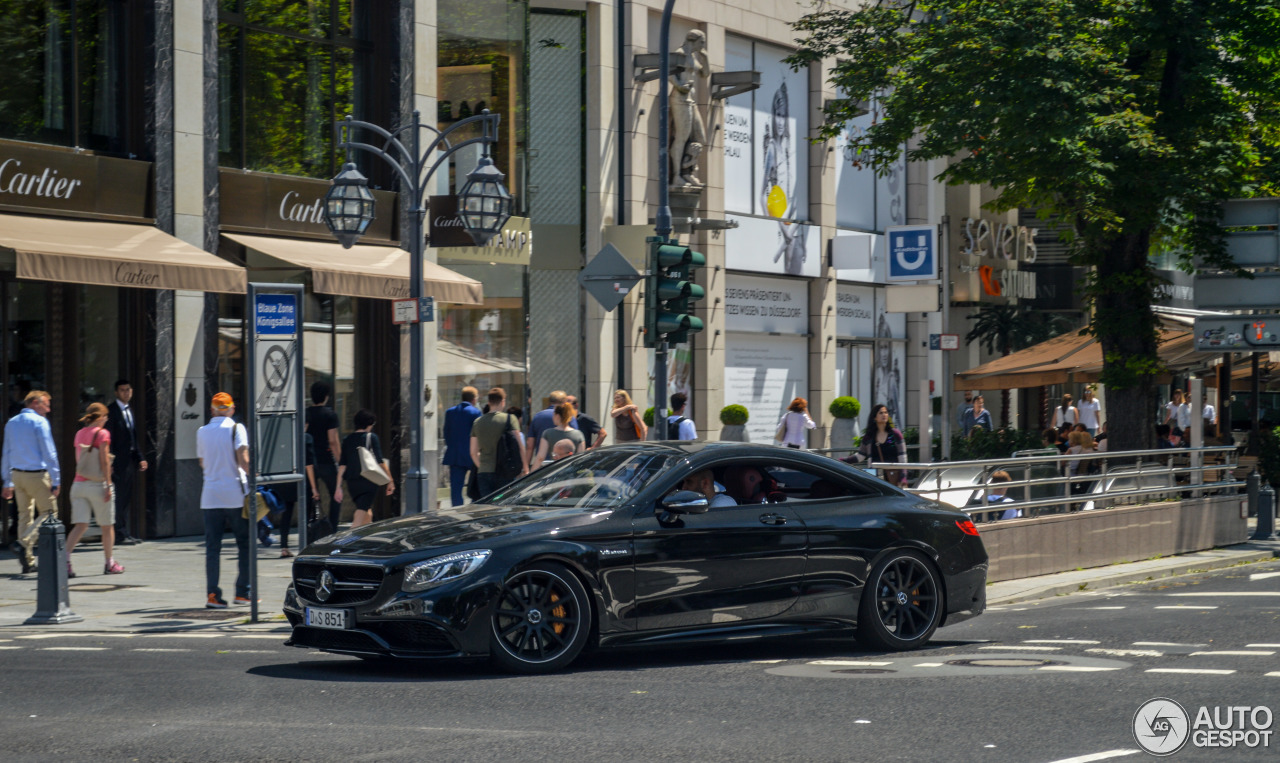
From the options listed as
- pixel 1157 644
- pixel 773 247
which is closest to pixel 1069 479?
pixel 1157 644

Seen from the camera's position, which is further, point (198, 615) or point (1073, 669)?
point (198, 615)

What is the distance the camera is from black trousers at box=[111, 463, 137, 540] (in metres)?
17.8

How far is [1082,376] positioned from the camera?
29.4 meters

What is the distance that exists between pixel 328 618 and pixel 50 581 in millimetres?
4031

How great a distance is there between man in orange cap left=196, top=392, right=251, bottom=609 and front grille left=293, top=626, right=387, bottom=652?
12.8ft

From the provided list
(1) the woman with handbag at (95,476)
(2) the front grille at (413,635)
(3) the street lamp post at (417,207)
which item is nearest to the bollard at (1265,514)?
(3) the street lamp post at (417,207)

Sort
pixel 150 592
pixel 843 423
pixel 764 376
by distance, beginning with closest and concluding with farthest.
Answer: pixel 150 592 < pixel 843 423 < pixel 764 376

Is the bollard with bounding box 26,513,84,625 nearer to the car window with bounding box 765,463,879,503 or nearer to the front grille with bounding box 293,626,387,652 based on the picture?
the front grille with bounding box 293,626,387,652

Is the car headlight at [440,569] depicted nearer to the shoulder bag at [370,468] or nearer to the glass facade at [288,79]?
the shoulder bag at [370,468]

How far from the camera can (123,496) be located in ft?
59.2

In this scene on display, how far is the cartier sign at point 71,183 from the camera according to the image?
1748 centimetres

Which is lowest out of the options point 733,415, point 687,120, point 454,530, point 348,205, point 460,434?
point 454,530

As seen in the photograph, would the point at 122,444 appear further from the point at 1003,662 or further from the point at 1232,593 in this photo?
the point at 1232,593

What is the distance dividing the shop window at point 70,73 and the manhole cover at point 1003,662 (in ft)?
41.6
